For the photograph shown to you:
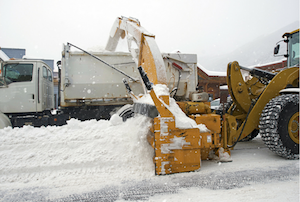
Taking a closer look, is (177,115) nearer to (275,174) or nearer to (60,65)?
(275,174)

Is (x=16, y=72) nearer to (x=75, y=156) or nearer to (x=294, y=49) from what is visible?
(x=75, y=156)

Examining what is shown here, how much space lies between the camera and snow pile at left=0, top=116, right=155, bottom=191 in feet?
7.98

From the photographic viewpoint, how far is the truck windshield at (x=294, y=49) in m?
4.12

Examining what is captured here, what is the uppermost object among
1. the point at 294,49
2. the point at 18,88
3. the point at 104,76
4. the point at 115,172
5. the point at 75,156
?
the point at 294,49

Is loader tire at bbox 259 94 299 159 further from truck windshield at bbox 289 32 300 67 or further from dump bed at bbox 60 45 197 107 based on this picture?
dump bed at bbox 60 45 197 107

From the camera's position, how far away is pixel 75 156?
283cm

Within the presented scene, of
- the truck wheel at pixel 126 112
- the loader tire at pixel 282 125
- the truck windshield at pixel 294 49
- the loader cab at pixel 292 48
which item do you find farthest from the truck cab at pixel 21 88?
the truck windshield at pixel 294 49

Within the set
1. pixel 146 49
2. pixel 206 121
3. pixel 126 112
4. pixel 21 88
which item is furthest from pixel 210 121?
pixel 21 88

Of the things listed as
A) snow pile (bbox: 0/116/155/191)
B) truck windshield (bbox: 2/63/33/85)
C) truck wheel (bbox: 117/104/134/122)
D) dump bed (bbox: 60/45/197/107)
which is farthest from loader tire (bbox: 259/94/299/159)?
truck windshield (bbox: 2/63/33/85)

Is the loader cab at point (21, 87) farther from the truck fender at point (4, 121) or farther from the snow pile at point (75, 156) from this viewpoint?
the snow pile at point (75, 156)


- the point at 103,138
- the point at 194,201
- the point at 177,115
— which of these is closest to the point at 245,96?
the point at 177,115

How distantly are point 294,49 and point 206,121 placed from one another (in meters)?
3.20

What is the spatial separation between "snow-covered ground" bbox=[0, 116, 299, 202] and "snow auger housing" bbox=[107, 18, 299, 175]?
23 cm

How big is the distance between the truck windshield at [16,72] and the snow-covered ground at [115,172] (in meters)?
1.79
